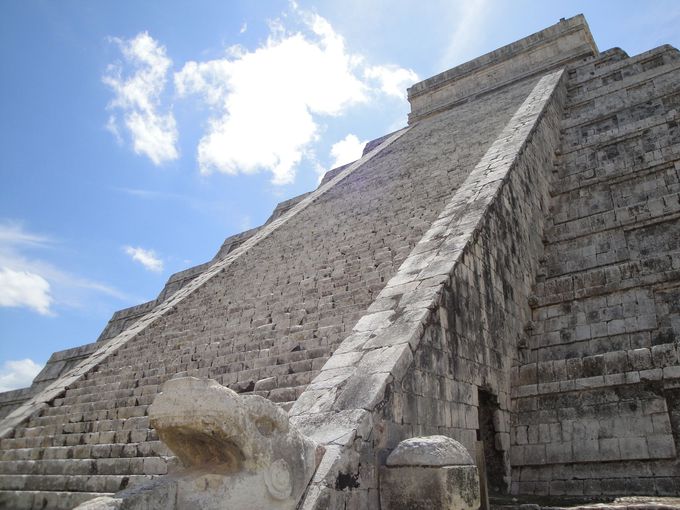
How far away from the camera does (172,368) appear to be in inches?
264

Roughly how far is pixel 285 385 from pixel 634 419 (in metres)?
3.21

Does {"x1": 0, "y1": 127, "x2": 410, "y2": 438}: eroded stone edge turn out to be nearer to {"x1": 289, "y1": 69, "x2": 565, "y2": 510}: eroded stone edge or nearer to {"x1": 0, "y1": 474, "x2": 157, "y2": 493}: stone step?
{"x1": 0, "y1": 474, "x2": 157, "y2": 493}: stone step

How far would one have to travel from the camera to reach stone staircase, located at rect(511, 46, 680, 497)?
475 cm

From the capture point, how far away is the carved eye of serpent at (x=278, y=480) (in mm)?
2834

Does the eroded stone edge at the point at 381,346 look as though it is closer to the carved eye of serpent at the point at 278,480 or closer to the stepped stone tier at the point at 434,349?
the stepped stone tier at the point at 434,349

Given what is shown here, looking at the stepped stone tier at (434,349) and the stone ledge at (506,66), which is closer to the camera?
the stepped stone tier at (434,349)

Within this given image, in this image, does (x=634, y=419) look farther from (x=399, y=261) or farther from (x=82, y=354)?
(x=82, y=354)

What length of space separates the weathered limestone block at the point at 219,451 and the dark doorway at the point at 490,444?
2.85m

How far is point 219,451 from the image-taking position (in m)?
2.81

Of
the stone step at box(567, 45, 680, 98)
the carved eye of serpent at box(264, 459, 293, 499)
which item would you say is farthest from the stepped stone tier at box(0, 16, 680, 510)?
the stone step at box(567, 45, 680, 98)

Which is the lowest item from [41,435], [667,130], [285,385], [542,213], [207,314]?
[41,435]

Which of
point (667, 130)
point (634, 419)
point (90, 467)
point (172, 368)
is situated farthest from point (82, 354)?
point (667, 130)

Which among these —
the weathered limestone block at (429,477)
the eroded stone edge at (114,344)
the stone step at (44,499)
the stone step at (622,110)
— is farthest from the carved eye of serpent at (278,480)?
the stone step at (622,110)

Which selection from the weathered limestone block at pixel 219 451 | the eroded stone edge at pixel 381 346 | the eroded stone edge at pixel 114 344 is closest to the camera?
the weathered limestone block at pixel 219 451
